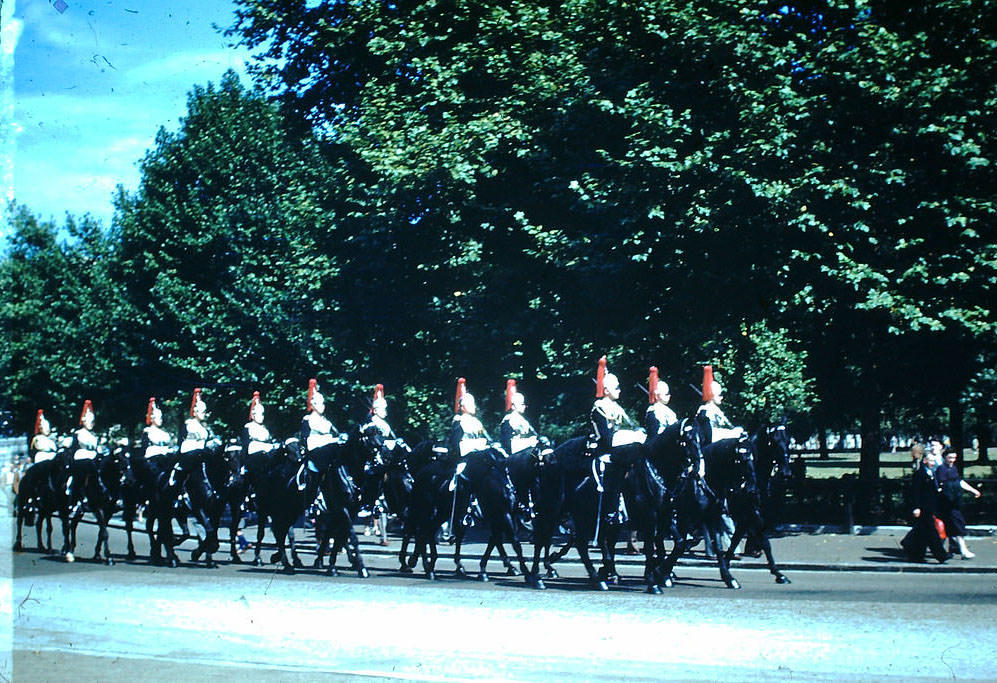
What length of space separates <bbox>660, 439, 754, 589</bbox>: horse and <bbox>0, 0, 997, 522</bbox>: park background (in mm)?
2324

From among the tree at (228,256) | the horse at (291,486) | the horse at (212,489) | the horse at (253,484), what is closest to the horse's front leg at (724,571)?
the horse at (291,486)

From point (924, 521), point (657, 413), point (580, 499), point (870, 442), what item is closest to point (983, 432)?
point (870, 442)

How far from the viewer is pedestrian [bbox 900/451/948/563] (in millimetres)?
18688

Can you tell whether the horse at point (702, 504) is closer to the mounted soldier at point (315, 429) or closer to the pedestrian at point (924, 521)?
the pedestrian at point (924, 521)

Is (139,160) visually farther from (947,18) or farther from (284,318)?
(947,18)

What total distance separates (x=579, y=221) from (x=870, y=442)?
8.18 meters

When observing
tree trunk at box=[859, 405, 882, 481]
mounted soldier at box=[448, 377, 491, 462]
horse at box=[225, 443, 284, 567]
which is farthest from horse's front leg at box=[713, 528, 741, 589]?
tree trunk at box=[859, 405, 882, 481]

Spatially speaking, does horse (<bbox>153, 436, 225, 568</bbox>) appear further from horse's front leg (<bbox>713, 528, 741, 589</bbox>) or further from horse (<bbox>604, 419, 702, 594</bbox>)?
horse's front leg (<bbox>713, 528, 741, 589</bbox>)

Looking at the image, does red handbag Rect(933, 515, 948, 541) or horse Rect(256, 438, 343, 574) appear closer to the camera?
red handbag Rect(933, 515, 948, 541)

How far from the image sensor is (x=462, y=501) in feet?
61.3

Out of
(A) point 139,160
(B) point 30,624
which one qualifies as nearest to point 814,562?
(B) point 30,624

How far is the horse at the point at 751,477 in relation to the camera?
16781mm

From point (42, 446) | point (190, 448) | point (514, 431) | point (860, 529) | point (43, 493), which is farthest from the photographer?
point (42, 446)

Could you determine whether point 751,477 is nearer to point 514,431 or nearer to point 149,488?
point 514,431
